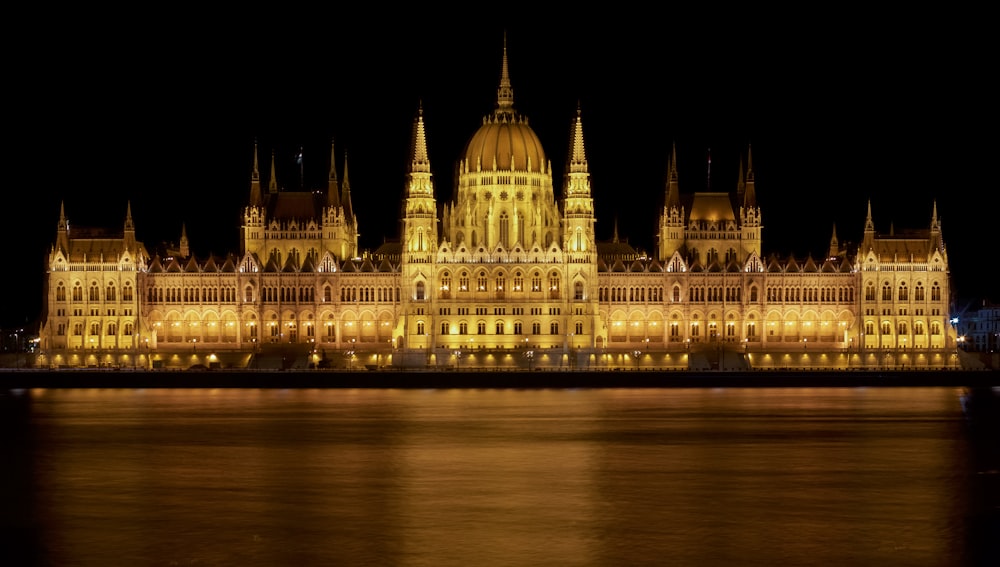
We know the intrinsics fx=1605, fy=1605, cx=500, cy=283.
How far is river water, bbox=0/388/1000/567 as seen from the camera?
42562 mm

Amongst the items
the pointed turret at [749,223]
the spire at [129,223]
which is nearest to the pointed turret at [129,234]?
the spire at [129,223]

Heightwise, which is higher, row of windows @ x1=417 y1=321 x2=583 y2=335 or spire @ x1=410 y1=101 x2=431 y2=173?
spire @ x1=410 y1=101 x2=431 y2=173

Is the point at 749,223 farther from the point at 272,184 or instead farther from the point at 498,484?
the point at 498,484

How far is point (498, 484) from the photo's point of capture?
54.7 m

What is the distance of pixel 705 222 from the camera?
13562cm

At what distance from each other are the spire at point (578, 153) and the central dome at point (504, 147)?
360 centimetres

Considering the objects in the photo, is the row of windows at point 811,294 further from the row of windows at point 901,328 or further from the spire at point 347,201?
the spire at point 347,201

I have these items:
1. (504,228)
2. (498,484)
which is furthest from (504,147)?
(498,484)

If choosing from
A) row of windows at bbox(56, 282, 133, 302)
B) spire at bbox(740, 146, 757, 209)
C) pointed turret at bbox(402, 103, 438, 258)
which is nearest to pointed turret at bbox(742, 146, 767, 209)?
spire at bbox(740, 146, 757, 209)

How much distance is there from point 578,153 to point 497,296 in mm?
13763

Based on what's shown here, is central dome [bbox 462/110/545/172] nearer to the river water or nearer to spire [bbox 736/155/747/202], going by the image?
spire [bbox 736/155/747/202]

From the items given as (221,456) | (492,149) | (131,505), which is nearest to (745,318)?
(492,149)

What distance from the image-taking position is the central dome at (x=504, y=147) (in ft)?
424

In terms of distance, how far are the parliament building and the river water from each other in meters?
32.7
